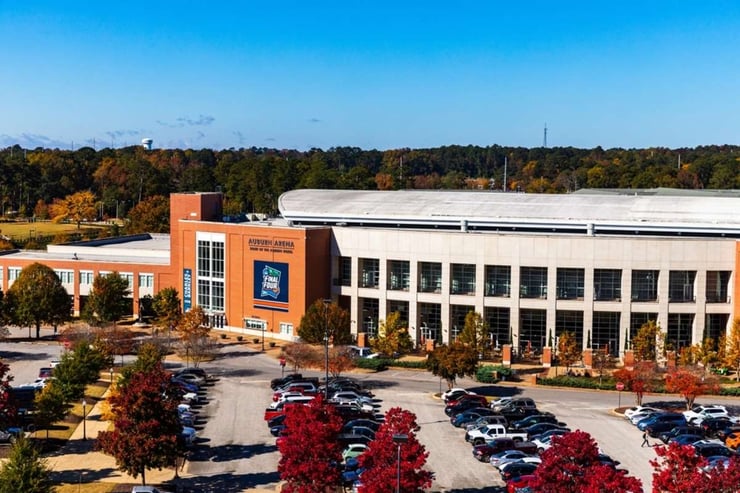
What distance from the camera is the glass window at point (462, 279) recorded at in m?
68.1

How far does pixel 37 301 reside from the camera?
71125 millimetres

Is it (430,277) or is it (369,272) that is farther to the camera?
(369,272)

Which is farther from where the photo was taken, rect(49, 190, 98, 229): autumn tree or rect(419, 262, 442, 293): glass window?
rect(49, 190, 98, 229): autumn tree

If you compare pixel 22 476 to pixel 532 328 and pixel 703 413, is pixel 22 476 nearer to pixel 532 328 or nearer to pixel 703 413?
pixel 703 413

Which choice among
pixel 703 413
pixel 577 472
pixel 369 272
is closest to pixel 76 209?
pixel 369 272

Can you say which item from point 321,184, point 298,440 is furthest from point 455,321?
point 321,184

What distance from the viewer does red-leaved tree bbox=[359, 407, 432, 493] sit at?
3212cm

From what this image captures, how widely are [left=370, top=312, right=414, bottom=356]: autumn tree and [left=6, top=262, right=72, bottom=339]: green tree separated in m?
26.0

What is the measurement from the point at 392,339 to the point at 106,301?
82.2 ft

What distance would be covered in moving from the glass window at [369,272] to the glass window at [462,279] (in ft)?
20.7

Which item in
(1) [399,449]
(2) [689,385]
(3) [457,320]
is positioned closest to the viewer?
(1) [399,449]

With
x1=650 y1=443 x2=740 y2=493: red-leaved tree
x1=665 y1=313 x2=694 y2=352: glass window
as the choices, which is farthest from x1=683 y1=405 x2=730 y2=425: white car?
x1=650 y1=443 x2=740 y2=493: red-leaved tree

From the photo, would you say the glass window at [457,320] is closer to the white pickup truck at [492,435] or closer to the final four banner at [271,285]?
the final four banner at [271,285]

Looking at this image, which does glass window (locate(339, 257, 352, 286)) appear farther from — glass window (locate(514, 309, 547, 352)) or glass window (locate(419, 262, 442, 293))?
glass window (locate(514, 309, 547, 352))
